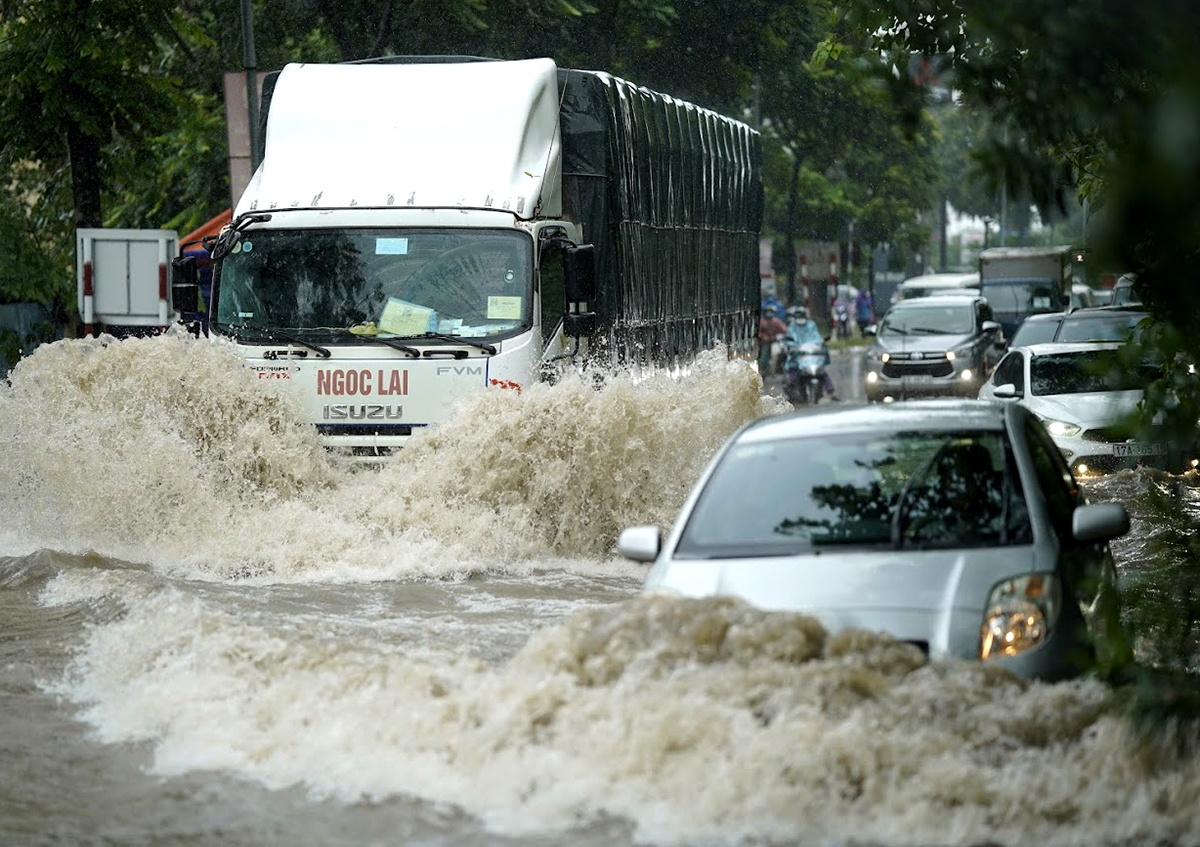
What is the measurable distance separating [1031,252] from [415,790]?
4085cm

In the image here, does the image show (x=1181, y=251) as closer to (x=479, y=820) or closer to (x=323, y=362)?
(x=479, y=820)

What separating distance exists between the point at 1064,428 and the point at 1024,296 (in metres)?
25.6

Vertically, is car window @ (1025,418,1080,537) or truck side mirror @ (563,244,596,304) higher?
truck side mirror @ (563,244,596,304)

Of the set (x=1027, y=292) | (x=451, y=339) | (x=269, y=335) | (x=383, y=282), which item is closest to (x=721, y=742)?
(x=451, y=339)

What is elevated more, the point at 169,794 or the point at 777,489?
the point at 777,489

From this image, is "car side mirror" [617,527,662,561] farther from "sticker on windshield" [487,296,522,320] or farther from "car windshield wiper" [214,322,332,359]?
"car windshield wiper" [214,322,332,359]

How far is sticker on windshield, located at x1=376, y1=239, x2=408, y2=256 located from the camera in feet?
44.4

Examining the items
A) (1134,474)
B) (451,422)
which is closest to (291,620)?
(451,422)

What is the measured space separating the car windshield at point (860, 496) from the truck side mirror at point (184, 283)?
784 cm

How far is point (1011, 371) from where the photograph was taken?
19797 millimetres

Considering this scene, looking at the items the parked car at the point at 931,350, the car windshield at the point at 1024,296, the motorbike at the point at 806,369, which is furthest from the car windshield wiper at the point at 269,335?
the car windshield at the point at 1024,296

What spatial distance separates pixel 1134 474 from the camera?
17.3 m

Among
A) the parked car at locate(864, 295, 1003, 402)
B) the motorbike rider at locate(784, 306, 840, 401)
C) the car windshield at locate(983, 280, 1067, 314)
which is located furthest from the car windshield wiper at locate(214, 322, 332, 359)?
the car windshield at locate(983, 280, 1067, 314)

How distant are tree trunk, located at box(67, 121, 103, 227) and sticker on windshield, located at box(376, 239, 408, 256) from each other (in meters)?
9.42
